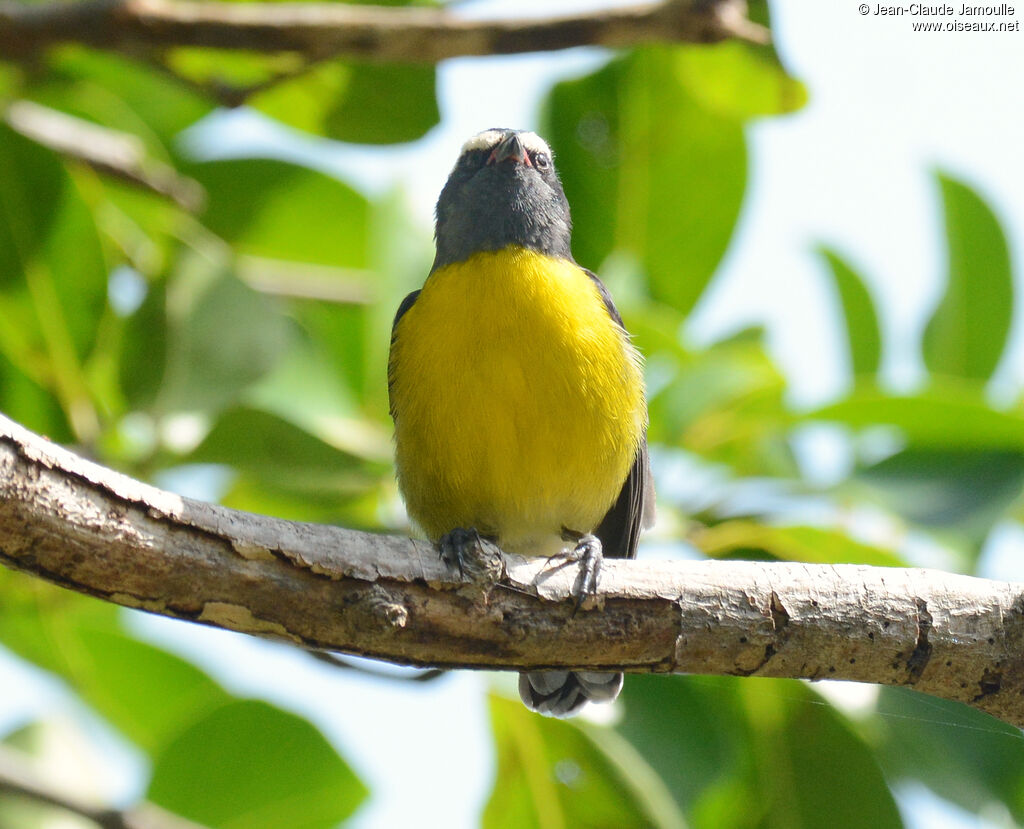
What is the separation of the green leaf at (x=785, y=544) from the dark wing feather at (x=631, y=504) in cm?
21

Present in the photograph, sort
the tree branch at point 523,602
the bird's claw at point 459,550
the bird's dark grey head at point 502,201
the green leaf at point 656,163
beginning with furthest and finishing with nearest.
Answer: the green leaf at point 656,163, the bird's dark grey head at point 502,201, the bird's claw at point 459,550, the tree branch at point 523,602

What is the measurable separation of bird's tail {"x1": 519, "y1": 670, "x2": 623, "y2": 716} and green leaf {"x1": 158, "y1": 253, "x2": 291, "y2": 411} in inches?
55.8

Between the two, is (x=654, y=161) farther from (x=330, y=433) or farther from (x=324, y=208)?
(x=330, y=433)

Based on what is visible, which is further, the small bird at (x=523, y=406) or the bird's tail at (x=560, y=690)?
the bird's tail at (x=560, y=690)

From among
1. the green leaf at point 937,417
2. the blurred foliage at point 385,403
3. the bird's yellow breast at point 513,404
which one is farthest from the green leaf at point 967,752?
the bird's yellow breast at point 513,404

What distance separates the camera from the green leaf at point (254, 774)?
4348 mm

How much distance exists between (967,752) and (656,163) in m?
2.67

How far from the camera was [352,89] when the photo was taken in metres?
4.91

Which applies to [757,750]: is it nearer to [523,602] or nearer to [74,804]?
[523,602]

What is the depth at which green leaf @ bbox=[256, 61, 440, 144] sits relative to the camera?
4.83 metres

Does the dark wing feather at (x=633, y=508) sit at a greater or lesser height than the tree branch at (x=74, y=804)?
greater

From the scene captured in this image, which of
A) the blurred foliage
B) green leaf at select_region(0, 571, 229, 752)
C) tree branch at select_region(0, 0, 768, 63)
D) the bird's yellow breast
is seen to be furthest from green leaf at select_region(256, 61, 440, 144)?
green leaf at select_region(0, 571, 229, 752)

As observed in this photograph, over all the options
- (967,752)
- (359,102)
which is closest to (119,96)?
(359,102)

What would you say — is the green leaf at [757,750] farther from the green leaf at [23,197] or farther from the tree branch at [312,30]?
the green leaf at [23,197]
